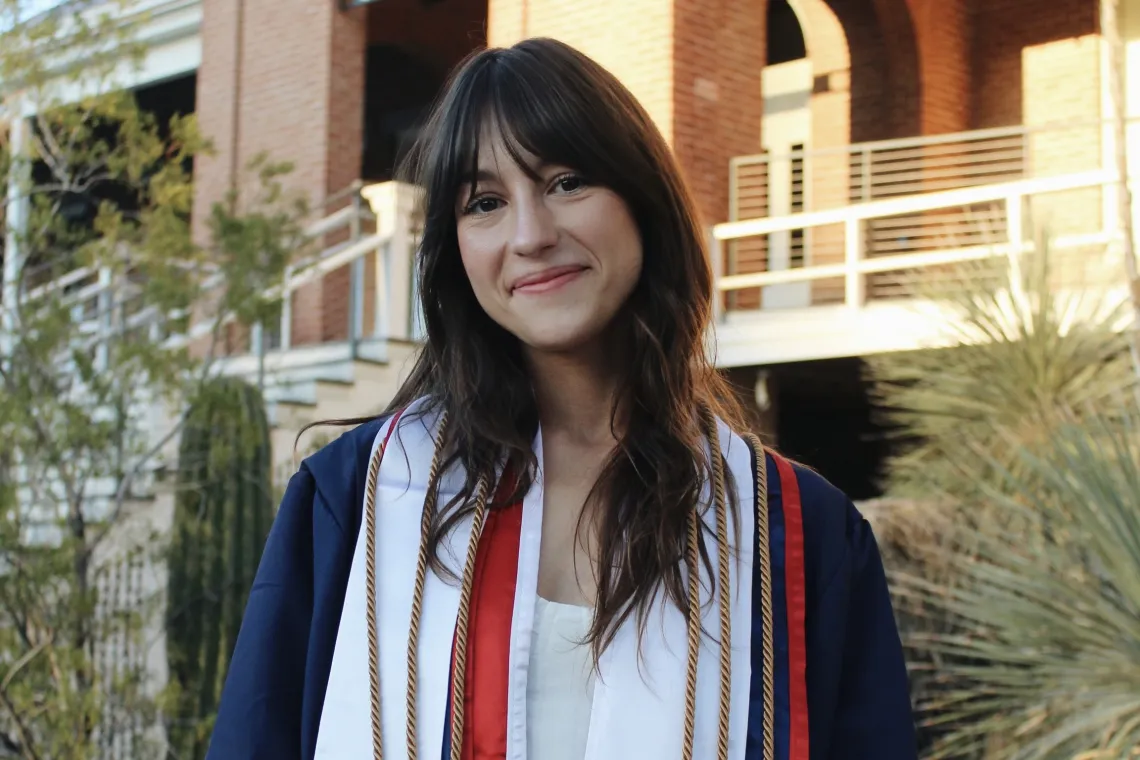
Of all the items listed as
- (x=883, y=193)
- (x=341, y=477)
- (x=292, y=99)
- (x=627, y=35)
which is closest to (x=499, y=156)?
(x=341, y=477)

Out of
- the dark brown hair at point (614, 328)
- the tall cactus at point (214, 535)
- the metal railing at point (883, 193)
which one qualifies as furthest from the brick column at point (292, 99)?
the dark brown hair at point (614, 328)

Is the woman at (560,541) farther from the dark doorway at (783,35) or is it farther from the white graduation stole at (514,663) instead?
the dark doorway at (783,35)

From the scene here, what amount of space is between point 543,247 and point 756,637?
22.0 inches

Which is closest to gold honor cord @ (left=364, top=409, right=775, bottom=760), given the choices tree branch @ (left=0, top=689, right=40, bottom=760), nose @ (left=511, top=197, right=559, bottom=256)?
nose @ (left=511, top=197, right=559, bottom=256)

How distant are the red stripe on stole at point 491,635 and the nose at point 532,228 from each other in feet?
1.10

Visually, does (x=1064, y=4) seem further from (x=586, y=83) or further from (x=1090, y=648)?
(x=586, y=83)

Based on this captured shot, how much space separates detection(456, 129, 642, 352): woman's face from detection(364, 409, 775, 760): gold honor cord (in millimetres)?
229

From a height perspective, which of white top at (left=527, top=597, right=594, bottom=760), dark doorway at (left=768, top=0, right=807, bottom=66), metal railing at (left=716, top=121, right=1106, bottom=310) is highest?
dark doorway at (left=768, top=0, right=807, bottom=66)

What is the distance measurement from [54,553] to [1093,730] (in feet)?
13.1

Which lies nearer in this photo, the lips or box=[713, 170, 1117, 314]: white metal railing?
the lips

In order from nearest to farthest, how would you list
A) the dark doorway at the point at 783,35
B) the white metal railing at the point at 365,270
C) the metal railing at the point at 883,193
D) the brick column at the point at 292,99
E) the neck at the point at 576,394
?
the neck at the point at 576,394, the white metal railing at the point at 365,270, the metal railing at the point at 883,193, the brick column at the point at 292,99, the dark doorway at the point at 783,35

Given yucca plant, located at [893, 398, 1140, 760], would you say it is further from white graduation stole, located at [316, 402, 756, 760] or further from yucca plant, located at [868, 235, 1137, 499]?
white graduation stole, located at [316, 402, 756, 760]

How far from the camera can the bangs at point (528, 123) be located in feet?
5.41

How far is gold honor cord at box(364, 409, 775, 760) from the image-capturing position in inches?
62.1
